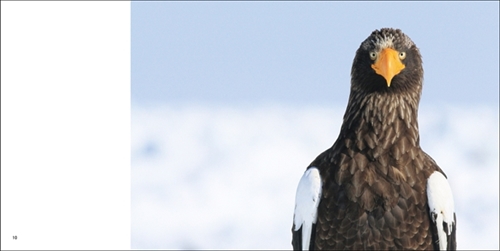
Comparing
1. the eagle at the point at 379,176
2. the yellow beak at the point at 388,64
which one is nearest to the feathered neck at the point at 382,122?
the eagle at the point at 379,176

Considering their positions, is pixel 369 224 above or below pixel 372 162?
below

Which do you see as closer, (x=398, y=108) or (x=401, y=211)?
(x=401, y=211)

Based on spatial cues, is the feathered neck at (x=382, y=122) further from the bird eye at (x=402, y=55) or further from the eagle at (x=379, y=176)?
the bird eye at (x=402, y=55)

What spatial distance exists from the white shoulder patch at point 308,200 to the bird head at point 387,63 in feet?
1.68

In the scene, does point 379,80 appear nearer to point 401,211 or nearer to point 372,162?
point 372,162

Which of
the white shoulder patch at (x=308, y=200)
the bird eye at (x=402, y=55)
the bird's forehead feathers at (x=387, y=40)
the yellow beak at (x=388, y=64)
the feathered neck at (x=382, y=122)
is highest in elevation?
the bird's forehead feathers at (x=387, y=40)

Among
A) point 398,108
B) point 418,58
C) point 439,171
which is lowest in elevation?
point 439,171

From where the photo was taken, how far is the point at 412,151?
3.38 m

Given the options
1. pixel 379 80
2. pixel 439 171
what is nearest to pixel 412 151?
pixel 439 171

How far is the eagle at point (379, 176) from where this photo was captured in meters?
3.21

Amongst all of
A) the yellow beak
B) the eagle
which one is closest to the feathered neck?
the eagle

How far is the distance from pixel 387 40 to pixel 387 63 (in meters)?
0.15

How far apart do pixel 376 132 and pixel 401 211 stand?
1.37 ft

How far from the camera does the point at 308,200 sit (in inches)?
131
